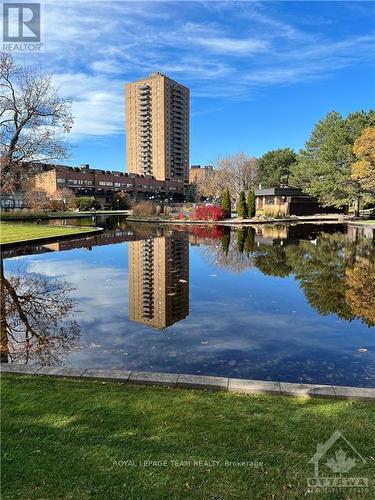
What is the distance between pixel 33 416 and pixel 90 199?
79.2m

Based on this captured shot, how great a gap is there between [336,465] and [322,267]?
13034 mm

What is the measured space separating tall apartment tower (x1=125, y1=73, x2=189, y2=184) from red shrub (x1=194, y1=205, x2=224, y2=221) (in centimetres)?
8846

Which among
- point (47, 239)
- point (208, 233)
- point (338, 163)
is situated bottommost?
point (47, 239)

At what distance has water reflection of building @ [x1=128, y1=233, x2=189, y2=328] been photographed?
9055 mm

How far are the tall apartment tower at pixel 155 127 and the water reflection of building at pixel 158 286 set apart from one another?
393ft

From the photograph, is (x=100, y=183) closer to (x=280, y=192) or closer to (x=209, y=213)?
(x=280, y=192)

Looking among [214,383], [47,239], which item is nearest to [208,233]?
[47,239]

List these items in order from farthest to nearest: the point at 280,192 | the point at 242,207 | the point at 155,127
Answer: the point at 155,127 < the point at 280,192 < the point at 242,207

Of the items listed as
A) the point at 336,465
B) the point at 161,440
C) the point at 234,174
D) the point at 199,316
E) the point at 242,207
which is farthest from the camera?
the point at 234,174

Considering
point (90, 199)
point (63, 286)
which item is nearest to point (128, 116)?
point (90, 199)

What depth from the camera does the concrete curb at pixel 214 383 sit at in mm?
4797

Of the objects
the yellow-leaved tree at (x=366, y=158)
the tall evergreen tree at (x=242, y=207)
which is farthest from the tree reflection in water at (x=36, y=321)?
the tall evergreen tree at (x=242, y=207)

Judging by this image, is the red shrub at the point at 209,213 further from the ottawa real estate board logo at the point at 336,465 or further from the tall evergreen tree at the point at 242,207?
the ottawa real estate board logo at the point at 336,465

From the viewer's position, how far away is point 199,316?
29.8 ft
